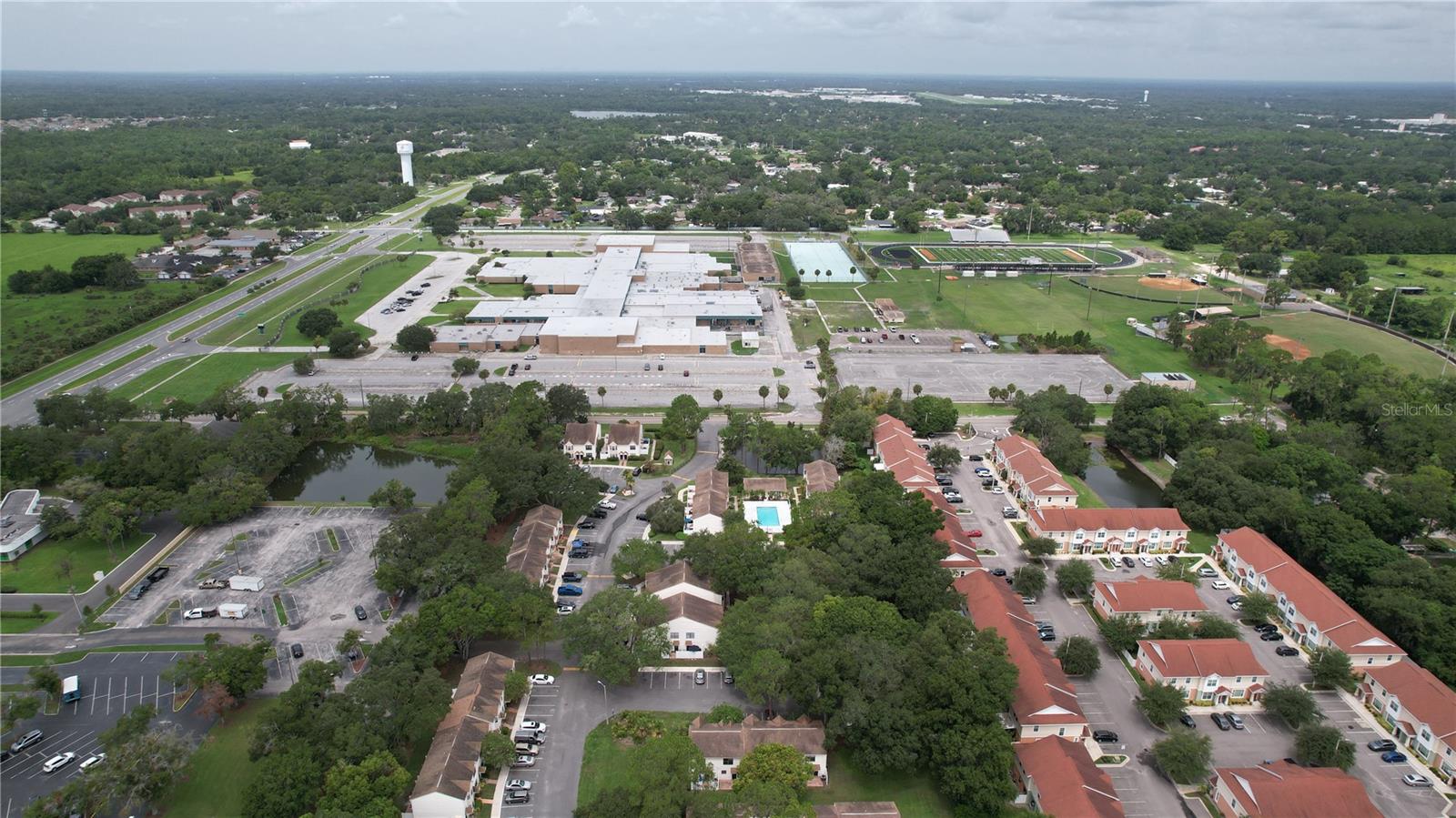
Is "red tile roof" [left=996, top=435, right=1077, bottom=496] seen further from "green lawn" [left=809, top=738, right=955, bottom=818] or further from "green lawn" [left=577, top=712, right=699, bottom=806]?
"green lawn" [left=577, top=712, right=699, bottom=806]

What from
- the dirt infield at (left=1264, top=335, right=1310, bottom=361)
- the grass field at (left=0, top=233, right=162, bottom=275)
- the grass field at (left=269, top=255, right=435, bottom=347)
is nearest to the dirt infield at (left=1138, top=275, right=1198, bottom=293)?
the dirt infield at (left=1264, top=335, right=1310, bottom=361)

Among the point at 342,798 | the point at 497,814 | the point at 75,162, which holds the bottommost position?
the point at 497,814

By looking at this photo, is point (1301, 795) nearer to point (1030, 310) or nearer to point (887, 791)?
point (887, 791)

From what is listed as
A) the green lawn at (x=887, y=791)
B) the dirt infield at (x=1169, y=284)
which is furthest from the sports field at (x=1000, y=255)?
the green lawn at (x=887, y=791)

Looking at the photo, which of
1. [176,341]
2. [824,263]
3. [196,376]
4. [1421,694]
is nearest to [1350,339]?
[824,263]

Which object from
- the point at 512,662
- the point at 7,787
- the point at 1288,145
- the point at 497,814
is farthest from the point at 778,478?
the point at 1288,145

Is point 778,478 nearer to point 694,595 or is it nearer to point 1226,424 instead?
point 694,595
